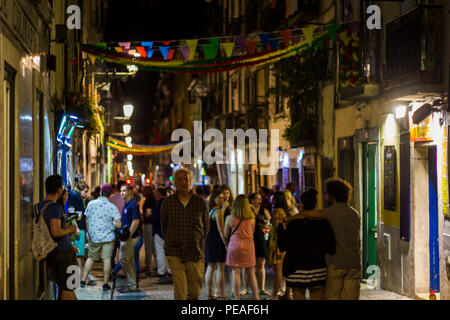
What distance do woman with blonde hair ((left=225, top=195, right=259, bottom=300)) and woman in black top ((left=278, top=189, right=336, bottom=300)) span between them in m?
3.39

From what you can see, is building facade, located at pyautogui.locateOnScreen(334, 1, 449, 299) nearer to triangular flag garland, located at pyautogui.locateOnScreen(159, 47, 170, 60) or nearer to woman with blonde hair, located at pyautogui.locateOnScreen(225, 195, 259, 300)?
woman with blonde hair, located at pyautogui.locateOnScreen(225, 195, 259, 300)

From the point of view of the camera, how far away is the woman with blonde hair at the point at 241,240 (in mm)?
11484

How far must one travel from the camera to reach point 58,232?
868cm

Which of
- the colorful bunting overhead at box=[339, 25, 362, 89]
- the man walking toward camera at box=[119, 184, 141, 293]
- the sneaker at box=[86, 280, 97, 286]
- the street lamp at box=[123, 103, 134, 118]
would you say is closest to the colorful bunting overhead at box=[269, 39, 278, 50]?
the colorful bunting overhead at box=[339, 25, 362, 89]

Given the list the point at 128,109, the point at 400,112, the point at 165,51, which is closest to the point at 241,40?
the point at 165,51

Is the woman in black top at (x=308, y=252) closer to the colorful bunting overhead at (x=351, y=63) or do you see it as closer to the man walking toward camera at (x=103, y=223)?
the man walking toward camera at (x=103, y=223)

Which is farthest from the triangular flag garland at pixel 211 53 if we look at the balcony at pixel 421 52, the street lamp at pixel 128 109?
the street lamp at pixel 128 109

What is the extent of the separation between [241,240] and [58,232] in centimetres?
366

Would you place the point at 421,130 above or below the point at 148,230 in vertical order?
above

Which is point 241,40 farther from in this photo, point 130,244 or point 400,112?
point 130,244

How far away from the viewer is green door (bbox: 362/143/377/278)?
1558cm

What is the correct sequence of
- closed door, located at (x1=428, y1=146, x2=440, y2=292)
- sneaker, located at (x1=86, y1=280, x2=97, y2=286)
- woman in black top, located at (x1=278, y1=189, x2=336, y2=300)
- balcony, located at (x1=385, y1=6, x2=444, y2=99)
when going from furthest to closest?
sneaker, located at (x1=86, y1=280, x2=97, y2=286) → closed door, located at (x1=428, y1=146, x2=440, y2=292) → balcony, located at (x1=385, y1=6, x2=444, y2=99) → woman in black top, located at (x1=278, y1=189, x2=336, y2=300)
